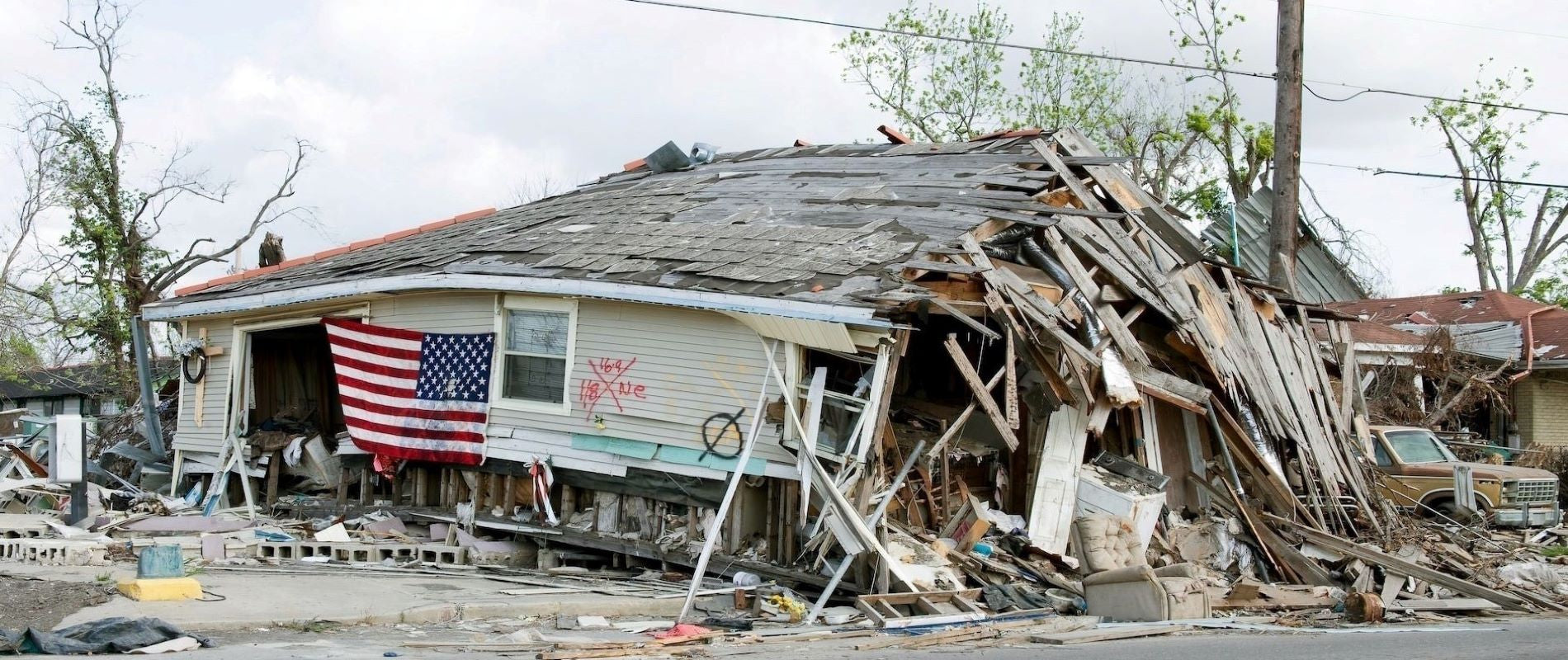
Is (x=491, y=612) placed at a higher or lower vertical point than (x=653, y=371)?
lower

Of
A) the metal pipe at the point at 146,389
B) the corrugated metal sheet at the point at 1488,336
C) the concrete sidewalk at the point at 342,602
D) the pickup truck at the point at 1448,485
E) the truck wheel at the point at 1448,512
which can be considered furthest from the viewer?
the corrugated metal sheet at the point at 1488,336

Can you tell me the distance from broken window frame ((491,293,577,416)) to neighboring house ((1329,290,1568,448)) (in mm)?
17814

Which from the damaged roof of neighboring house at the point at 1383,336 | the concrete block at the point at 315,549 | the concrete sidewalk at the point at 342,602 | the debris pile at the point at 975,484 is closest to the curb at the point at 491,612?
the concrete sidewalk at the point at 342,602

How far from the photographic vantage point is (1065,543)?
41.5 ft

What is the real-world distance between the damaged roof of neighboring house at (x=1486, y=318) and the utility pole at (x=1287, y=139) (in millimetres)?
6838

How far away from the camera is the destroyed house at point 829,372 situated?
38.8 feet

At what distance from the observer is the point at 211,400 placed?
16.7m

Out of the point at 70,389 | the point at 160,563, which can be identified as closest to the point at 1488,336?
the point at 160,563

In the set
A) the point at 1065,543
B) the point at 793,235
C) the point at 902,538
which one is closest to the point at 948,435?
the point at 902,538

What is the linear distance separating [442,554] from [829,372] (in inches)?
187

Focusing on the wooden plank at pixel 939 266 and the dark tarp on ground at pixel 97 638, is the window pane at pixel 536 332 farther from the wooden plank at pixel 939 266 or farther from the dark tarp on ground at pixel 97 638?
the dark tarp on ground at pixel 97 638

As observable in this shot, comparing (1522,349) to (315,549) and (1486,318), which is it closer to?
(1486,318)

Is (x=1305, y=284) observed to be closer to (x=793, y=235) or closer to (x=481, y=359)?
(x=793, y=235)

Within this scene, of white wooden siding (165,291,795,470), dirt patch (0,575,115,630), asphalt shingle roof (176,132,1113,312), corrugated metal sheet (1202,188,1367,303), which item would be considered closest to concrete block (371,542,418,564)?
white wooden siding (165,291,795,470)
